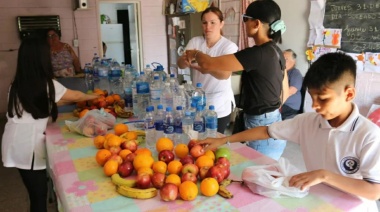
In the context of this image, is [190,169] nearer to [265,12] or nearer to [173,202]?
[173,202]

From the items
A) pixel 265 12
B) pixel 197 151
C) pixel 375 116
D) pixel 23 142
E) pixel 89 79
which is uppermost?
pixel 265 12

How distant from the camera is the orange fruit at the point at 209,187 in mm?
1181

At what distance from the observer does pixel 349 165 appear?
→ 1.20 m

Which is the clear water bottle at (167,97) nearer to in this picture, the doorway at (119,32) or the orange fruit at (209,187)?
the orange fruit at (209,187)

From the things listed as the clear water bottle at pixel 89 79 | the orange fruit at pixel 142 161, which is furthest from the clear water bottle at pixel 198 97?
the clear water bottle at pixel 89 79

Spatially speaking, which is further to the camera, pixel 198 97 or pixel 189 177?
pixel 198 97

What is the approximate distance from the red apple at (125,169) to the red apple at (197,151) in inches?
11.2

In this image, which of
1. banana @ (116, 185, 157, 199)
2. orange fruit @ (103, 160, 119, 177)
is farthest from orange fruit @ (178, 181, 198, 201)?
orange fruit @ (103, 160, 119, 177)

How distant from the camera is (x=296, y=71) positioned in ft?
12.5

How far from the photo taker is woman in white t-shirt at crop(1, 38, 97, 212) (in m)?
1.88

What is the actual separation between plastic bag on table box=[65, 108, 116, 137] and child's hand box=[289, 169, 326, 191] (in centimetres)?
120

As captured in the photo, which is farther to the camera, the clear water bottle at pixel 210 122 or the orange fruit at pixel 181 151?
the clear water bottle at pixel 210 122

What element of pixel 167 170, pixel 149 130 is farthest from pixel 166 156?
pixel 149 130

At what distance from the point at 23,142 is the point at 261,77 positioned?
1.53 metres
